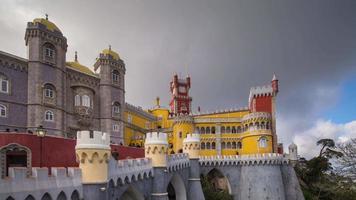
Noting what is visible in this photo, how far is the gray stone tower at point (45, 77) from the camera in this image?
111 ft

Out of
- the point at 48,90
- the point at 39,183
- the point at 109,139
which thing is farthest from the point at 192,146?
the point at 39,183

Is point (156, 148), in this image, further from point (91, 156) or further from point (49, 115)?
point (49, 115)

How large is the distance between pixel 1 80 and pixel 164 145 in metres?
16.9

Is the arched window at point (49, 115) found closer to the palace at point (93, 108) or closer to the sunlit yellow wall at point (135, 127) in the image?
the palace at point (93, 108)

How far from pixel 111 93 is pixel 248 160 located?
80.7ft

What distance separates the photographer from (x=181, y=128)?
59906mm

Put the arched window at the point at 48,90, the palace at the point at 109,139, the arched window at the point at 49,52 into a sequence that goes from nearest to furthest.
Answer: the palace at the point at 109,139
the arched window at the point at 48,90
the arched window at the point at 49,52

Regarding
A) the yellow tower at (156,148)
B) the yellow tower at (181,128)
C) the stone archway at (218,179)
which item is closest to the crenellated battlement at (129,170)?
the yellow tower at (156,148)

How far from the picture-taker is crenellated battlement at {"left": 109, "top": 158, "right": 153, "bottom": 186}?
1966cm

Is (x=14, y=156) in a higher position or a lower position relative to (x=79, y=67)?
lower

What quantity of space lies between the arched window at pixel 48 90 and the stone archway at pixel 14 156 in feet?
42.7

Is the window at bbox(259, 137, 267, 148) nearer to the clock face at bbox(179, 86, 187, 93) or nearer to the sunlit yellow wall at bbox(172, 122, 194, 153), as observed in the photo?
the sunlit yellow wall at bbox(172, 122, 194, 153)

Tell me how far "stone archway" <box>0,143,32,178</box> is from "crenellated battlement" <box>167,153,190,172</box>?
39.3ft

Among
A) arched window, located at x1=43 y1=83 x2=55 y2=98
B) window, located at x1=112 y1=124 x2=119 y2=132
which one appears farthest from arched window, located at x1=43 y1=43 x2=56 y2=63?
window, located at x1=112 y1=124 x2=119 y2=132
